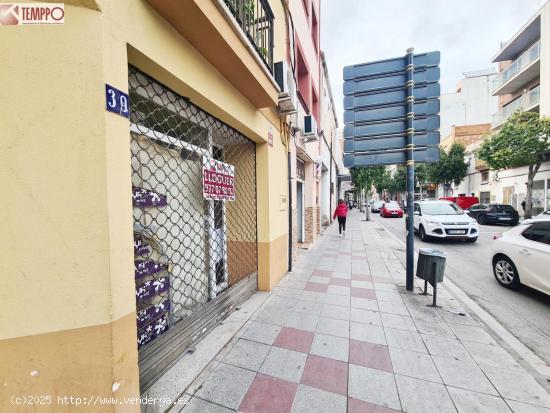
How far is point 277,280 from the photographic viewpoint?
15.6 ft

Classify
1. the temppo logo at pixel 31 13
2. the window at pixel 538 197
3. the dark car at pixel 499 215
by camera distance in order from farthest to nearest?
the window at pixel 538 197, the dark car at pixel 499 215, the temppo logo at pixel 31 13

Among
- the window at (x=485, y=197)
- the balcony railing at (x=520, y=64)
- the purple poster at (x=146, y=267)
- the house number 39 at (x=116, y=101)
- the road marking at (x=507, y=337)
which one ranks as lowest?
the road marking at (x=507, y=337)

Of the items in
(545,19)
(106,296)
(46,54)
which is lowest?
(106,296)

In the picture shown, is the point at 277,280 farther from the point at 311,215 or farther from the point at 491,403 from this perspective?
the point at 311,215

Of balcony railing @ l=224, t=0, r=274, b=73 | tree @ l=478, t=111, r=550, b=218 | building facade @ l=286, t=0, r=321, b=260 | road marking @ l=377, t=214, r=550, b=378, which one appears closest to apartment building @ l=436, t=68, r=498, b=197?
tree @ l=478, t=111, r=550, b=218

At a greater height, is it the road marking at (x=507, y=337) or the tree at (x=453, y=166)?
the tree at (x=453, y=166)

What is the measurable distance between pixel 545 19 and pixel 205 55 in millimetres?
26177

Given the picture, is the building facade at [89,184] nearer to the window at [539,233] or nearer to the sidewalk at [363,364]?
the sidewalk at [363,364]

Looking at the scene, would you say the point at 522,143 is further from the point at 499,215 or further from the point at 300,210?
the point at 300,210

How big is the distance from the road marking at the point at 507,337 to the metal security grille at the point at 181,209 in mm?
3567

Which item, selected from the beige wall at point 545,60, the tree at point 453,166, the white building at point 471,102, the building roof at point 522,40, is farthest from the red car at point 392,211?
the white building at point 471,102

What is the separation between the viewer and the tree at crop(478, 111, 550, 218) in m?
13.6

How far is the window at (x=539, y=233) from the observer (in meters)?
3.85

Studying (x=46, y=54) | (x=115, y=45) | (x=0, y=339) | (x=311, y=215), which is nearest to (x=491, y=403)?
(x=0, y=339)
